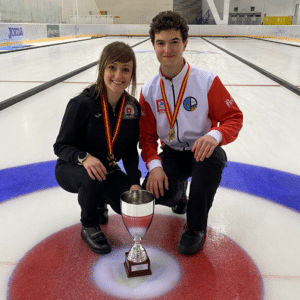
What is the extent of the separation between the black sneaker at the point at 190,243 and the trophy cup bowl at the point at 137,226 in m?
0.17

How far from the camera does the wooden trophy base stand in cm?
113

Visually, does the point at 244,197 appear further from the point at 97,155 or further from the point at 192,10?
the point at 192,10

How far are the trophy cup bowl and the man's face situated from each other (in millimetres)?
588

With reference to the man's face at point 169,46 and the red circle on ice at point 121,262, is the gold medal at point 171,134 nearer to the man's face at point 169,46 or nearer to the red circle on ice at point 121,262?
the man's face at point 169,46

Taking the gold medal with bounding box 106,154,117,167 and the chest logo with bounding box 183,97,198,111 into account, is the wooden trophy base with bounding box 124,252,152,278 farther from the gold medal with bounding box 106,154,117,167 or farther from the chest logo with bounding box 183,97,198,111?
the chest logo with bounding box 183,97,198,111

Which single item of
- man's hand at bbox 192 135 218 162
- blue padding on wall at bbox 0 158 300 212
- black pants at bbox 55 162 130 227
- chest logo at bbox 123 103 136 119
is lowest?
blue padding on wall at bbox 0 158 300 212

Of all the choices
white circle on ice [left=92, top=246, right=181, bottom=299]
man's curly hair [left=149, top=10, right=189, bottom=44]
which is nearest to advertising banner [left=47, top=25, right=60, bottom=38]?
man's curly hair [left=149, top=10, right=189, bottom=44]

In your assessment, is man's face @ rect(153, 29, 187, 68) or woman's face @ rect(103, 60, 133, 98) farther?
man's face @ rect(153, 29, 187, 68)

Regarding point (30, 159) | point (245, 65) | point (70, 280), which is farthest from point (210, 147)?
point (245, 65)

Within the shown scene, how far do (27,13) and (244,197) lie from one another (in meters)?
13.6

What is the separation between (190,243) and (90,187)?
0.41m

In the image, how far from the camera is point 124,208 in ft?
3.58

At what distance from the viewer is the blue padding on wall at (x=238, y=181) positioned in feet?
5.69

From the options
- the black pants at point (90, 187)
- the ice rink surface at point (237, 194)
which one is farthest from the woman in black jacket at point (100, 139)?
the ice rink surface at point (237, 194)
